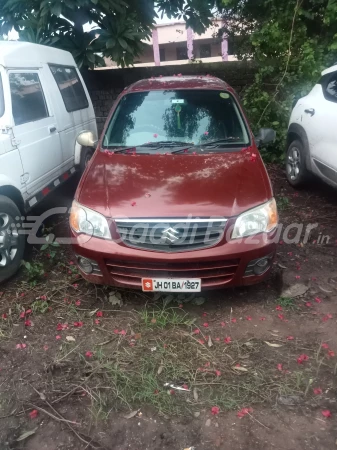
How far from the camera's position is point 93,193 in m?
3.05

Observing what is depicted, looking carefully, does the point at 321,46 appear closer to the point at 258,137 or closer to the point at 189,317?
the point at 258,137

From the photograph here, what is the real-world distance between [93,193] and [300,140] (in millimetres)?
3351

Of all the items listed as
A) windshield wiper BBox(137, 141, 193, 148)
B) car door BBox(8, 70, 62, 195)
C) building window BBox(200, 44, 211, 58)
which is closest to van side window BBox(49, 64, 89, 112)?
car door BBox(8, 70, 62, 195)

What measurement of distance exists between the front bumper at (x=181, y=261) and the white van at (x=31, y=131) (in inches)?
37.5

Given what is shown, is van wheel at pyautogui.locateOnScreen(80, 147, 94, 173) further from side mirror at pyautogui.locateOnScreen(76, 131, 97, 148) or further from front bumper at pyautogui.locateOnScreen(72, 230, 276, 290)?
front bumper at pyautogui.locateOnScreen(72, 230, 276, 290)

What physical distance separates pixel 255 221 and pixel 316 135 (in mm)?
2431

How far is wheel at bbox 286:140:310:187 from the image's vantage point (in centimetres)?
522

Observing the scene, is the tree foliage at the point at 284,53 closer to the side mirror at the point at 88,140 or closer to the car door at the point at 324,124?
the car door at the point at 324,124

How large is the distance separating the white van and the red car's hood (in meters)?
0.82

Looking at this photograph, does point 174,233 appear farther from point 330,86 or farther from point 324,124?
point 330,86

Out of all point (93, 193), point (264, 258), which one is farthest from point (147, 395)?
point (93, 193)

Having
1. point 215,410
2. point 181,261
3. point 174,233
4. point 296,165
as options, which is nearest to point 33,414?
point 215,410

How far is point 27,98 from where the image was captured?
4.13 metres

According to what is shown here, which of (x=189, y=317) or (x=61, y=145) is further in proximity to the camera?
(x=61, y=145)
